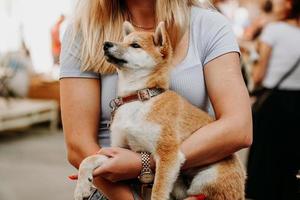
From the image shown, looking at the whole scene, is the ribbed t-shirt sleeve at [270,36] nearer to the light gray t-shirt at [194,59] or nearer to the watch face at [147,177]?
the light gray t-shirt at [194,59]

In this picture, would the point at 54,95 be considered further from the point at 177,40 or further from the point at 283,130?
the point at 177,40

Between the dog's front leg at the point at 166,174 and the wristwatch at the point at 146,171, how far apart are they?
0.10 ft

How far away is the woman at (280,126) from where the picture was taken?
396 centimetres

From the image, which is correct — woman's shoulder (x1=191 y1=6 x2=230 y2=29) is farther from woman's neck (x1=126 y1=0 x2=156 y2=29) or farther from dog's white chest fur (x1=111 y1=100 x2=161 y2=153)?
dog's white chest fur (x1=111 y1=100 x2=161 y2=153)

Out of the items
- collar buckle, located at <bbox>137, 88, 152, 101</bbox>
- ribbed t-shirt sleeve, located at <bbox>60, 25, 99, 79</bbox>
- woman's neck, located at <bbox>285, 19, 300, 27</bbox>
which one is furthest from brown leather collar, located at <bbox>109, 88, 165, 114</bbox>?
woman's neck, located at <bbox>285, 19, 300, 27</bbox>

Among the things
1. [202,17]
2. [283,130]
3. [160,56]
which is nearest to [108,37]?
[160,56]

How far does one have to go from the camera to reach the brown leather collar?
69.4 inches


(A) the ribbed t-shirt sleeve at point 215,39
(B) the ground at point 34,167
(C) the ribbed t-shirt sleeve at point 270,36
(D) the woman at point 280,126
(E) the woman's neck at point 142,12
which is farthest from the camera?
(B) the ground at point 34,167

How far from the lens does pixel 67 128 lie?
5.90 feet

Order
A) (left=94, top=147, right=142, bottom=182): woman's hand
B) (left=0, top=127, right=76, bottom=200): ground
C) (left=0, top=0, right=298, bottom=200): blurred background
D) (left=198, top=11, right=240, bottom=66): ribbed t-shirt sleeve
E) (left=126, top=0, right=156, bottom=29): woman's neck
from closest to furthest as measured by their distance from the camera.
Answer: (left=94, top=147, right=142, bottom=182): woman's hand
(left=198, top=11, right=240, bottom=66): ribbed t-shirt sleeve
(left=126, top=0, right=156, bottom=29): woman's neck
(left=0, top=127, right=76, bottom=200): ground
(left=0, top=0, right=298, bottom=200): blurred background

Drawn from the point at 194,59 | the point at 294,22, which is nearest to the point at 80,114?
the point at 194,59

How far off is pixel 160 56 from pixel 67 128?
37cm

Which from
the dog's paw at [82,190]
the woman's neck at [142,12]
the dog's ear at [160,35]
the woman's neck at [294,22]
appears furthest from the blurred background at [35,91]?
the dog's paw at [82,190]

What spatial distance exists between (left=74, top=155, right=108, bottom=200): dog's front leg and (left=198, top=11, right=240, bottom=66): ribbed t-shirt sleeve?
426 mm
